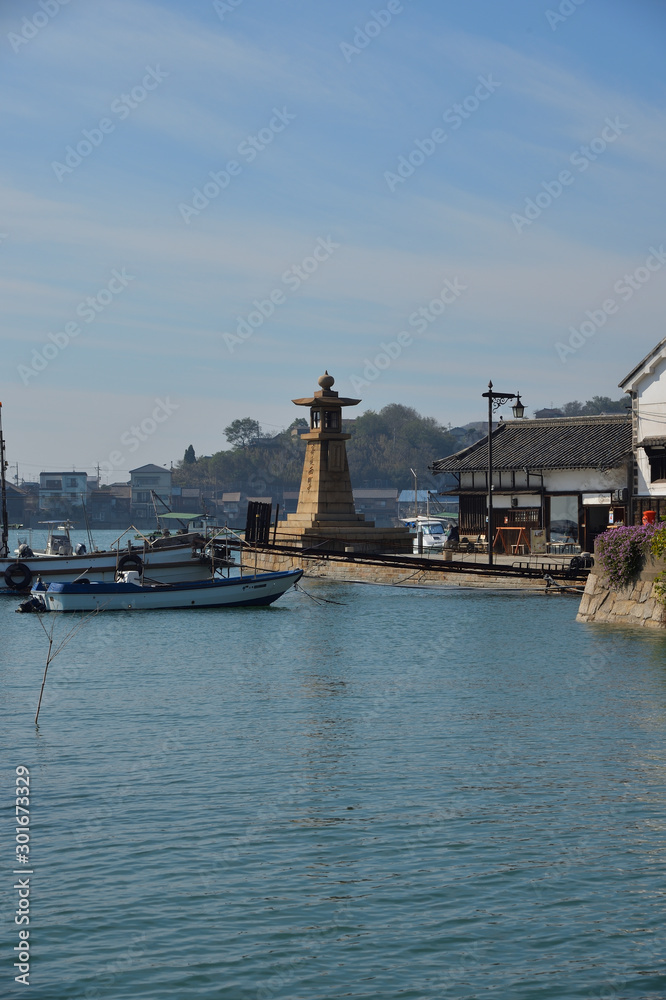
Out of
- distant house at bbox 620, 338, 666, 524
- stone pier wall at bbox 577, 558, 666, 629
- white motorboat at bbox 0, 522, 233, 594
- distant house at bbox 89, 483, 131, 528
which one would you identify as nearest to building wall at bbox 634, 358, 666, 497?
distant house at bbox 620, 338, 666, 524

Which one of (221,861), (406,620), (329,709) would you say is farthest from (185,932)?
(406,620)

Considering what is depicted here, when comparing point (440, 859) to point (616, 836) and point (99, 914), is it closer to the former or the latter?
point (616, 836)

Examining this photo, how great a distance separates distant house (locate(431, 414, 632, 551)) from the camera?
52.6 meters

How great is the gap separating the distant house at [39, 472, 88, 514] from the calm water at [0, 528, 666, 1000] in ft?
522

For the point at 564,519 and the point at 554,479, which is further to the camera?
the point at 564,519

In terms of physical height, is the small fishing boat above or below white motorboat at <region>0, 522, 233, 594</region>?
below

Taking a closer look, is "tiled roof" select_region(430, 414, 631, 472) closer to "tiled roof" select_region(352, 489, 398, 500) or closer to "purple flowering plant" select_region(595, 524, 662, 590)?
"purple flowering plant" select_region(595, 524, 662, 590)

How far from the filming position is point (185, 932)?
1042 centimetres

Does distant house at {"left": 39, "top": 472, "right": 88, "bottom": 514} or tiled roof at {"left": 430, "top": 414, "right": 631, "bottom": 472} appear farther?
distant house at {"left": 39, "top": 472, "right": 88, "bottom": 514}

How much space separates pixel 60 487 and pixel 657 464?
145 meters

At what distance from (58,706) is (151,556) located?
99.0ft

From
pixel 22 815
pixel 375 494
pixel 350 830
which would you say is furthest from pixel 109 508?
Result: pixel 350 830

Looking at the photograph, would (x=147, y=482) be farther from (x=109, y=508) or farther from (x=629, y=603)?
(x=629, y=603)

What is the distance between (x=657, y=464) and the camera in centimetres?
5009
